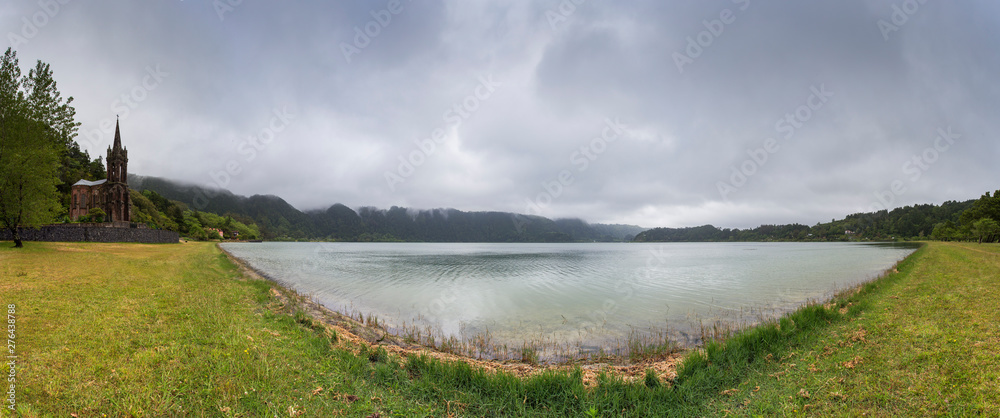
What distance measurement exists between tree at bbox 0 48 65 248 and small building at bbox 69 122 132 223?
46867 mm

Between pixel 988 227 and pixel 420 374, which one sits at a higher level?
pixel 988 227

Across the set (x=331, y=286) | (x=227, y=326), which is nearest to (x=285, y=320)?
(x=227, y=326)

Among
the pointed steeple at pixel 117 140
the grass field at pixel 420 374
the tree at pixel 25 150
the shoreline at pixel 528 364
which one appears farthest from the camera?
the pointed steeple at pixel 117 140

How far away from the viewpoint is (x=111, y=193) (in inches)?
2517

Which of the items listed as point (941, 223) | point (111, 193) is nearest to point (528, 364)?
point (111, 193)

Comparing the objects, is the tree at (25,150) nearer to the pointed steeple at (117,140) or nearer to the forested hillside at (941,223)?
the pointed steeple at (117,140)

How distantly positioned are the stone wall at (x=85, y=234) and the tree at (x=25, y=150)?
54.0 feet

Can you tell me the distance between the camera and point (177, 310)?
10.4 metres

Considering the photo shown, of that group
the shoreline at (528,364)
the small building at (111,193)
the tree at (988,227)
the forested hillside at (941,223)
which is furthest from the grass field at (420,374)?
the forested hillside at (941,223)

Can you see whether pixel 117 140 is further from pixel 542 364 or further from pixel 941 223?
pixel 941 223

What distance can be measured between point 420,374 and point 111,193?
8969cm

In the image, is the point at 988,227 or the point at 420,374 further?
the point at 988,227

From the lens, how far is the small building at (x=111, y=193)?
63.8 m

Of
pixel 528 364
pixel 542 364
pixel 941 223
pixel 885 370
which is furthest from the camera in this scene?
pixel 941 223
